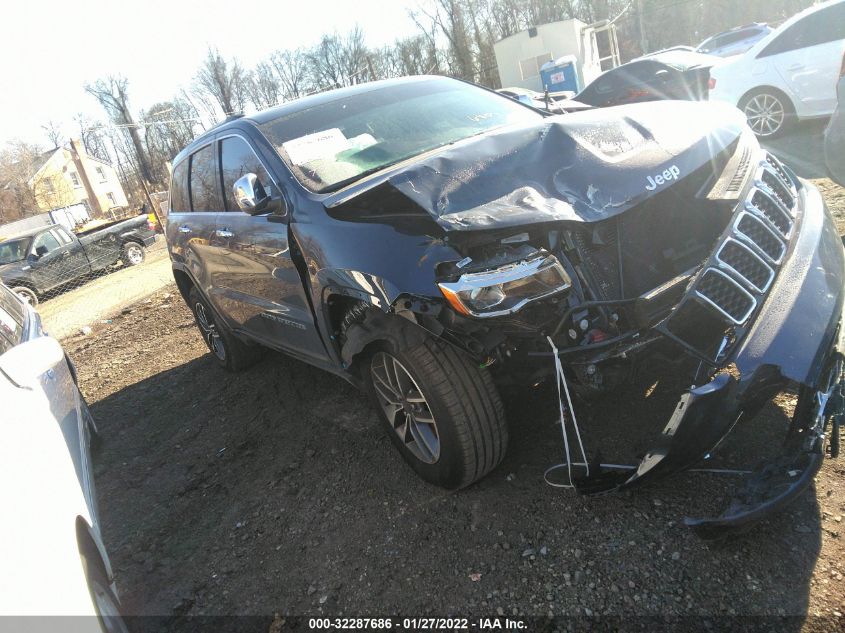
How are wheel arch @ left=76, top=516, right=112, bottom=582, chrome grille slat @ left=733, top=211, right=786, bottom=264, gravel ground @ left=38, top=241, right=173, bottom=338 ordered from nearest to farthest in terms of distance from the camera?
wheel arch @ left=76, top=516, right=112, bottom=582 < chrome grille slat @ left=733, top=211, right=786, bottom=264 < gravel ground @ left=38, top=241, right=173, bottom=338

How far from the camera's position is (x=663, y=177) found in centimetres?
245

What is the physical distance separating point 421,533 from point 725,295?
5.31ft

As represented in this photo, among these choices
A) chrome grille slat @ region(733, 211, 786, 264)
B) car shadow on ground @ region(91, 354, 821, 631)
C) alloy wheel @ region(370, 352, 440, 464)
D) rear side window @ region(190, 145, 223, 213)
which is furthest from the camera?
rear side window @ region(190, 145, 223, 213)

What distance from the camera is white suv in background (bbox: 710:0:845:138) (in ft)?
24.4

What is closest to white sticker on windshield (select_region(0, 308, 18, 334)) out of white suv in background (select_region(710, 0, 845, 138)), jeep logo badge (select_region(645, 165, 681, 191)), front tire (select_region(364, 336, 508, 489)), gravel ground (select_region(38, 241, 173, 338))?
front tire (select_region(364, 336, 508, 489))

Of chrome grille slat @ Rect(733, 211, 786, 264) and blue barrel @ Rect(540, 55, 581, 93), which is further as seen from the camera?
blue barrel @ Rect(540, 55, 581, 93)

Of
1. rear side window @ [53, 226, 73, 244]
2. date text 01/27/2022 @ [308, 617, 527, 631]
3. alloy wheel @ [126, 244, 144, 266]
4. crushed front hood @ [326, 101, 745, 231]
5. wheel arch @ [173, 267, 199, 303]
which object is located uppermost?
crushed front hood @ [326, 101, 745, 231]

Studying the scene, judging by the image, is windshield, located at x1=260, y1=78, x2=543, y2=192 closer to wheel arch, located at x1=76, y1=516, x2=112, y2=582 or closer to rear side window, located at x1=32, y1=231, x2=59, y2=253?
wheel arch, located at x1=76, y1=516, x2=112, y2=582

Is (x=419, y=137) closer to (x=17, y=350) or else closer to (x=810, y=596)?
(x=17, y=350)

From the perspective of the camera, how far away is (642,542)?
90.5 inches

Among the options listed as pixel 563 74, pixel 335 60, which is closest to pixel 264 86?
pixel 335 60

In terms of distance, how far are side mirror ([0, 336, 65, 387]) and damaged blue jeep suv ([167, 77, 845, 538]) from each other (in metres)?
1.16

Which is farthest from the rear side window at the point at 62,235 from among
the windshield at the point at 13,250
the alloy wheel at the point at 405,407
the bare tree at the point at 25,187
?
the bare tree at the point at 25,187

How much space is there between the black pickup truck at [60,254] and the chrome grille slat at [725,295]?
49.0ft
